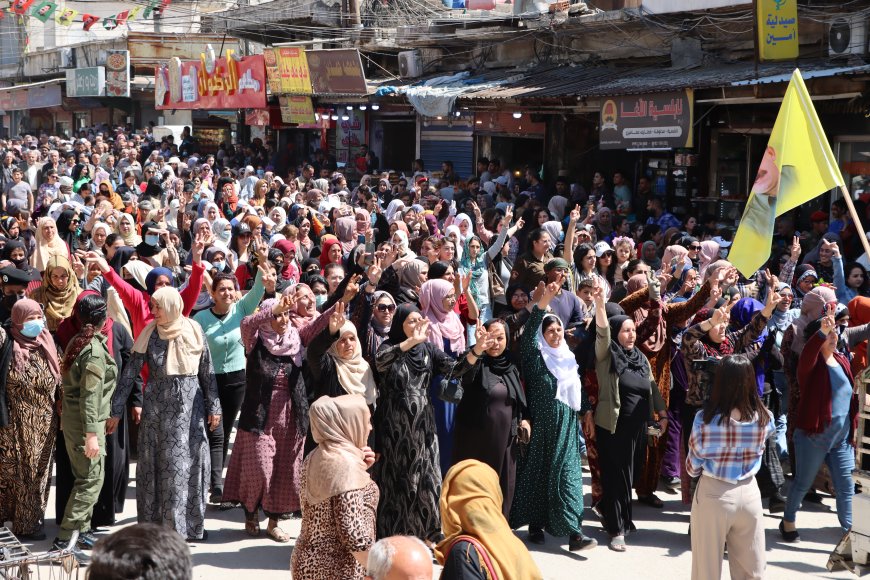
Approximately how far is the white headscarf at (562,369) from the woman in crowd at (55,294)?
3308 mm

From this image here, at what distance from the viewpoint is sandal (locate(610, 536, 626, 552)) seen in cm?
644

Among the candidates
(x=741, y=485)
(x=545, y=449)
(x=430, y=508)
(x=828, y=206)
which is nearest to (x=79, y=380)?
(x=430, y=508)

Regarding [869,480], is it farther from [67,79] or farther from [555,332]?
[67,79]

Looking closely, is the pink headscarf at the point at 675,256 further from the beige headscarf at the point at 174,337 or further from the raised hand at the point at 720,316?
the beige headscarf at the point at 174,337

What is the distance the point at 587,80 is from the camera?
15.1 meters

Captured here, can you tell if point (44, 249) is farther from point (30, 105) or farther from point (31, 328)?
point (30, 105)

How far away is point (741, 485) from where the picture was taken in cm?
503

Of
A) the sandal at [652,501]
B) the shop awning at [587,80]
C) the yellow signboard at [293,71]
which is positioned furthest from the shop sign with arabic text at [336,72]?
the sandal at [652,501]

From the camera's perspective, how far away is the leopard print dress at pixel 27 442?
6246 millimetres

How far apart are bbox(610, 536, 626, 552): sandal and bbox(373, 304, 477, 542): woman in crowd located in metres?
1.06

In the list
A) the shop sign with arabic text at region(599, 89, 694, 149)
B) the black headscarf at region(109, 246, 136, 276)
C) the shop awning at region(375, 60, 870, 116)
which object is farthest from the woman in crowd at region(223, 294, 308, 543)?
the shop sign with arabic text at region(599, 89, 694, 149)

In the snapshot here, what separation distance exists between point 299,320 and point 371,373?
610 millimetres

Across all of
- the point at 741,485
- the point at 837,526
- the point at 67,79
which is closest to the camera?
the point at 741,485

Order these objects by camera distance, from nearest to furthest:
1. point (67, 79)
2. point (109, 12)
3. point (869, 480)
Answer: point (869, 480)
point (67, 79)
point (109, 12)
